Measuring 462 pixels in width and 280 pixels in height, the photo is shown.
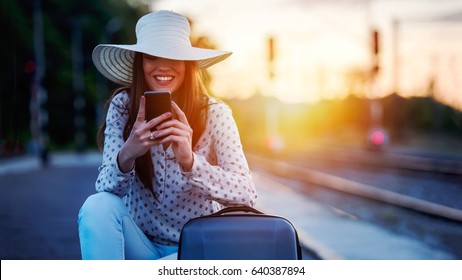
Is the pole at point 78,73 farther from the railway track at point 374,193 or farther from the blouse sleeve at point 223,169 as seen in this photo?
the blouse sleeve at point 223,169

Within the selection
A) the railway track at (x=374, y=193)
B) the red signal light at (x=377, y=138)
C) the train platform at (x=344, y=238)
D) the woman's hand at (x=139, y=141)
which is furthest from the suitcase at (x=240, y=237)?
the red signal light at (x=377, y=138)

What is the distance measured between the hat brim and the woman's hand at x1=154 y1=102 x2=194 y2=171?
226 mm

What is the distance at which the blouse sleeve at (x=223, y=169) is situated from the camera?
2420 mm

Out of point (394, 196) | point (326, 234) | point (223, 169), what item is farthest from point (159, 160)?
point (394, 196)

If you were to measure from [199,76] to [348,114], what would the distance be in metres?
45.2

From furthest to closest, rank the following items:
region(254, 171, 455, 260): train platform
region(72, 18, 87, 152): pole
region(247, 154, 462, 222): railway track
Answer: region(72, 18, 87, 152): pole < region(247, 154, 462, 222): railway track < region(254, 171, 455, 260): train platform

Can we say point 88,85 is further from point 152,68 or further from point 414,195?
point 152,68

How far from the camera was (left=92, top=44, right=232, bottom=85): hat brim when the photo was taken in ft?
8.22

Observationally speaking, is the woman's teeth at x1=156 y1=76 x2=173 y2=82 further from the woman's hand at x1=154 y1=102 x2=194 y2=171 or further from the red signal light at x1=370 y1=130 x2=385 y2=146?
the red signal light at x1=370 y1=130 x2=385 y2=146

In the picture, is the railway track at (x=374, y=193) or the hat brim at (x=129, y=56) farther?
the railway track at (x=374, y=193)

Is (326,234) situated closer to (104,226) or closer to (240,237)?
(240,237)

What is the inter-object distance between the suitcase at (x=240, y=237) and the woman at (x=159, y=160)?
0.07 meters

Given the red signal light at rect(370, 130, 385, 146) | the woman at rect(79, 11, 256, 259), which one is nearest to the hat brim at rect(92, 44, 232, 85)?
the woman at rect(79, 11, 256, 259)
